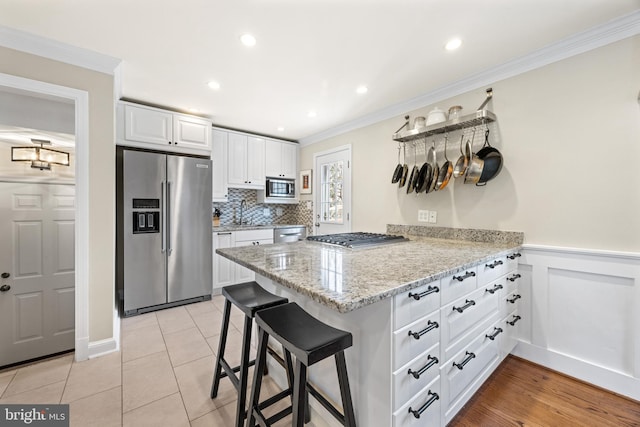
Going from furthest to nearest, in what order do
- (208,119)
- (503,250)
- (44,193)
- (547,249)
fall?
(208,119) → (44,193) → (547,249) → (503,250)

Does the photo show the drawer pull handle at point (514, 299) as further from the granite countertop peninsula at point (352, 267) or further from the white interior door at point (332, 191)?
the white interior door at point (332, 191)

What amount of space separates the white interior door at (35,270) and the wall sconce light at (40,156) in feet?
0.65

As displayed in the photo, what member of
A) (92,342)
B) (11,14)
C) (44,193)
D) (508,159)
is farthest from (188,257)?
(508,159)

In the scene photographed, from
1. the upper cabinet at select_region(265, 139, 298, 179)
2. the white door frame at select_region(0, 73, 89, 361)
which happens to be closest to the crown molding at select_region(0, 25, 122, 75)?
the white door frame at select_region(0, 73, 89, 361)

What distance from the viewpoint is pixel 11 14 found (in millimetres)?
1605

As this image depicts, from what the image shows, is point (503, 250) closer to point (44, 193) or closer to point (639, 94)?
point (639, 94)

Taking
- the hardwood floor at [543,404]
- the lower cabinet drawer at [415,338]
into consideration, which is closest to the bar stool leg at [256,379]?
the lower cabinet drawer at [415,338]

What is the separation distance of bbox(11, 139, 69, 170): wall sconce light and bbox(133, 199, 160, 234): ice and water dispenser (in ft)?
2.21

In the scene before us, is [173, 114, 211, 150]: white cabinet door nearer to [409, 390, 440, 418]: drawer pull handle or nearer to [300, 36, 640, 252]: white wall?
[300, 36, 640, 252]: white wall

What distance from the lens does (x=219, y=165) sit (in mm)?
3660

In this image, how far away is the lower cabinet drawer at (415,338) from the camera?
101 cm

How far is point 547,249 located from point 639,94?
3.59ft

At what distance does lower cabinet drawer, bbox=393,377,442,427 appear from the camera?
1.03 m

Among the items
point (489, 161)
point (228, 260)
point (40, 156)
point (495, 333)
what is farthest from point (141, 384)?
point (489, 161)
